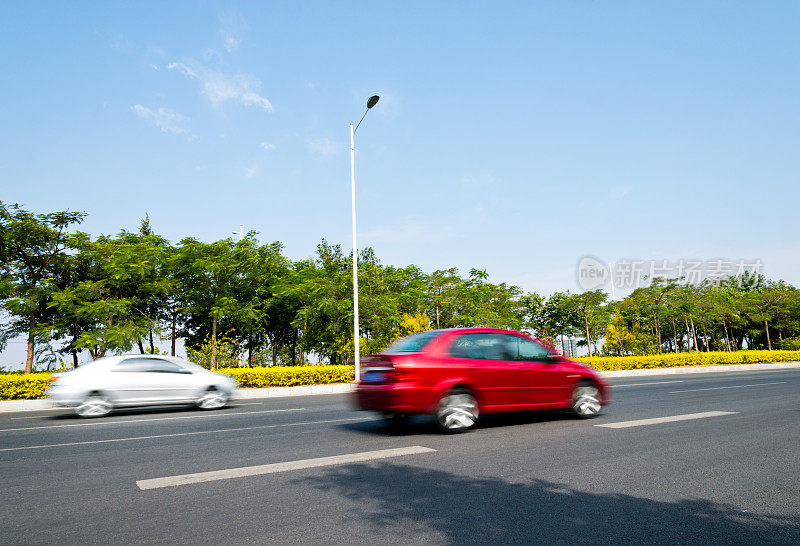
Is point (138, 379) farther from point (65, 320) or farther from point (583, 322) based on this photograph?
point (583, 322)

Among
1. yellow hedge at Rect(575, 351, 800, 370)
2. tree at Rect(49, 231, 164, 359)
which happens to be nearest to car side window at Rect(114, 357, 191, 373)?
tree at Rect(49, 231, 164, 359)

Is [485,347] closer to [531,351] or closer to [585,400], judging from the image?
[531,351]

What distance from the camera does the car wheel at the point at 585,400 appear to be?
8.87m

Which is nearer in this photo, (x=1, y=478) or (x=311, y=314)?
(x=1, y=478)

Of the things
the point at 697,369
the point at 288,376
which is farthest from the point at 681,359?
the point at 288,376

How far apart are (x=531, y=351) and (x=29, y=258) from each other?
27.7 metres

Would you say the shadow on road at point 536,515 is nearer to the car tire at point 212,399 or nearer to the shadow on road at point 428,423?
the shadow on road at point 428,423

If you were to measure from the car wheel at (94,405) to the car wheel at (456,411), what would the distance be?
840 cm

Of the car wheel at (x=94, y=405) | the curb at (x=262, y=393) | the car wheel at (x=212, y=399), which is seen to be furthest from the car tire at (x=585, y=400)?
the car wheel at (x=94, y=405)

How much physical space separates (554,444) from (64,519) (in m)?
5.29

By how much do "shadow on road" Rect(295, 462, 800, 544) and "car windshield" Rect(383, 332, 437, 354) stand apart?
288 cm

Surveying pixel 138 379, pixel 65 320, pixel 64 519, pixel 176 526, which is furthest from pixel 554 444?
pixel 65 320

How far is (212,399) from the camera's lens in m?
12.9

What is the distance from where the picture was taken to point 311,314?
1094 inches
